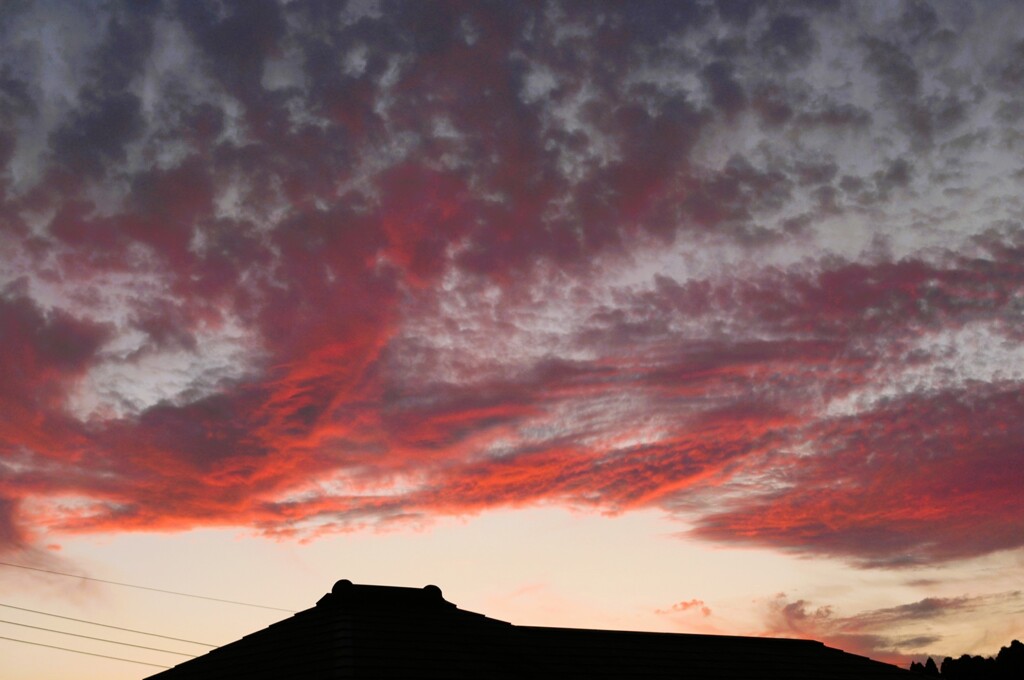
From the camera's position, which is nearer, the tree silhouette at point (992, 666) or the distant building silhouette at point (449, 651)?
the distant building silhouette at point (449, 651)

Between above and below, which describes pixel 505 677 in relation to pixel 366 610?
below

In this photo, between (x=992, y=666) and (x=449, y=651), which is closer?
(x=449, y=651)

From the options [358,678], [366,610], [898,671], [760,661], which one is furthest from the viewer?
[898,671]

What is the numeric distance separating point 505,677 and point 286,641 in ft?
23.4

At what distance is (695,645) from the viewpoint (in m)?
33.9

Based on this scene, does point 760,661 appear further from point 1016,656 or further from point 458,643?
point 1016,656

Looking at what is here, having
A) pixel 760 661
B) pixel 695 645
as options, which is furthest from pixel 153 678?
pixel 760 661

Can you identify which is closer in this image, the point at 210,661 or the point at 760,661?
the point at 210,661

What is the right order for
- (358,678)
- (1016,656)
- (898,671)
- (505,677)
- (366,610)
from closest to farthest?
(358,678), (505,677), (366,610), (898,671), (1016,656)

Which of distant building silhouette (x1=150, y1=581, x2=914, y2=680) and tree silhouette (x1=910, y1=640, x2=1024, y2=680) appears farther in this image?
tree silhouette (x1=910, y1=640, x2=1024, y2=680)

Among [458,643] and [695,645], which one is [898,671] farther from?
[458,643]

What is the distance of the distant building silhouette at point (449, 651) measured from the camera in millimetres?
25250

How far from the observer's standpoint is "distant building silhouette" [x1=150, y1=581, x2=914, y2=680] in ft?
82.8

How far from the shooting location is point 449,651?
26.6m
